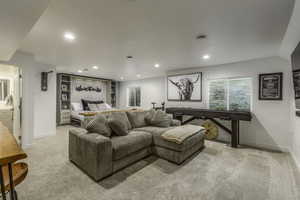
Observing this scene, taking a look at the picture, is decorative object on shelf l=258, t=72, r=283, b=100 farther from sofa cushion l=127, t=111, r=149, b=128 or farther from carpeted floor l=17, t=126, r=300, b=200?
sofa cushion l=127, t=111, r=149, b=128

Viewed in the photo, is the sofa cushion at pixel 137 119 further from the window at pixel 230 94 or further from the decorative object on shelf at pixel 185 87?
the window at pixel 230 94

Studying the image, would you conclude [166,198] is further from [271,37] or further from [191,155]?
[271,37]

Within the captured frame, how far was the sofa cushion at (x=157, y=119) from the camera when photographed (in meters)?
3.53

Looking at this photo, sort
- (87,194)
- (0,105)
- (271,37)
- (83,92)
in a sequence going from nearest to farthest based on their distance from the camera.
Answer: (87,194) → (271,37) → (0,105) → (83,92)

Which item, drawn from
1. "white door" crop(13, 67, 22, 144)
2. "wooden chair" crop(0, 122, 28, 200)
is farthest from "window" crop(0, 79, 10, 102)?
"wooden chair" crop(0, 122, 28, 200)

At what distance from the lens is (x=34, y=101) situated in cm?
401

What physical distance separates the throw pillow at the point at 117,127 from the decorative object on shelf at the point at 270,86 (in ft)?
12.0

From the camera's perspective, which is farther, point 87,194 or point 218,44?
point 218,44

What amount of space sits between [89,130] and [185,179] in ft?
6.05

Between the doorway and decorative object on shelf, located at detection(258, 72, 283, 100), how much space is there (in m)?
6.14

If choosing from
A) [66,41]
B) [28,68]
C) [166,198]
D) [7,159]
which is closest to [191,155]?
[166,198]

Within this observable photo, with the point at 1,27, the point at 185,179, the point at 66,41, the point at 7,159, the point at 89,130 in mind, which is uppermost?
the point at 66,41

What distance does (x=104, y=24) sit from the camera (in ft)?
6.51

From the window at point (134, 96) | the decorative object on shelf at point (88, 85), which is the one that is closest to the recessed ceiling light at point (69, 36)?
the decorative object on shelf at point (88, 85)
